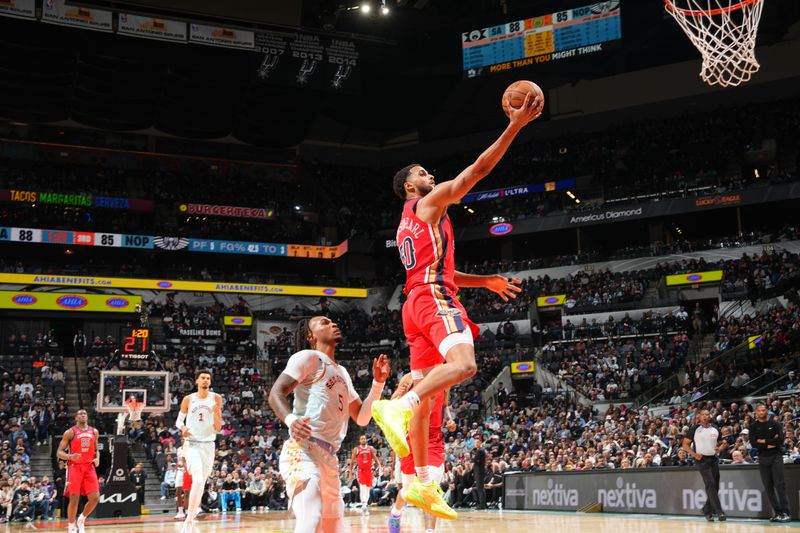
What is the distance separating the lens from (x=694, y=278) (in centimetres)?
3262

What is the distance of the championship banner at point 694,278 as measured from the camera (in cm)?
3222

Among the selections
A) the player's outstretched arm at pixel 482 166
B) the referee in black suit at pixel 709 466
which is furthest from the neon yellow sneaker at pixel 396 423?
the referee in black suit at pixel 709 466

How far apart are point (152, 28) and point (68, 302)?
44.1ft

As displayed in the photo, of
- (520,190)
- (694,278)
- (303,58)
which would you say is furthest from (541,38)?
(694,278)

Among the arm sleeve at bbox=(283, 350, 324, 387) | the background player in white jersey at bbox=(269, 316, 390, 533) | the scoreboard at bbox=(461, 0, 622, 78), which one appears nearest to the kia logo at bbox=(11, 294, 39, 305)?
the scoreboard at bbox=(461, 0, 622, 78)

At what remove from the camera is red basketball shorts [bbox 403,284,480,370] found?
573 centimetres

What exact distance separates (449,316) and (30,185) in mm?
37711

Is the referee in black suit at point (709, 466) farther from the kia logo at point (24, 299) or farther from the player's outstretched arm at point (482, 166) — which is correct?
the kia logo at point (24, 299)

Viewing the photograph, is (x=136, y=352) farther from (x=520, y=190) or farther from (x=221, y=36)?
(x=520, y=190)

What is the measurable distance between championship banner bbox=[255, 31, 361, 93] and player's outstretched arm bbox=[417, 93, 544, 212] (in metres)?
27.4

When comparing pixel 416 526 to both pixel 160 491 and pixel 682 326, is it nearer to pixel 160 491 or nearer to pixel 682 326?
pixel 160 491

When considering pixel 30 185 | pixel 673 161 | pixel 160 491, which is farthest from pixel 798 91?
pixel 30 185

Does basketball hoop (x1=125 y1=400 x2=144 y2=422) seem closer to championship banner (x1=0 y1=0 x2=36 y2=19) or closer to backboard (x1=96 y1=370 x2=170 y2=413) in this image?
backboard (x1=96 y1=370 x2=170 y2=413)

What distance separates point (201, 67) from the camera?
34.7m
